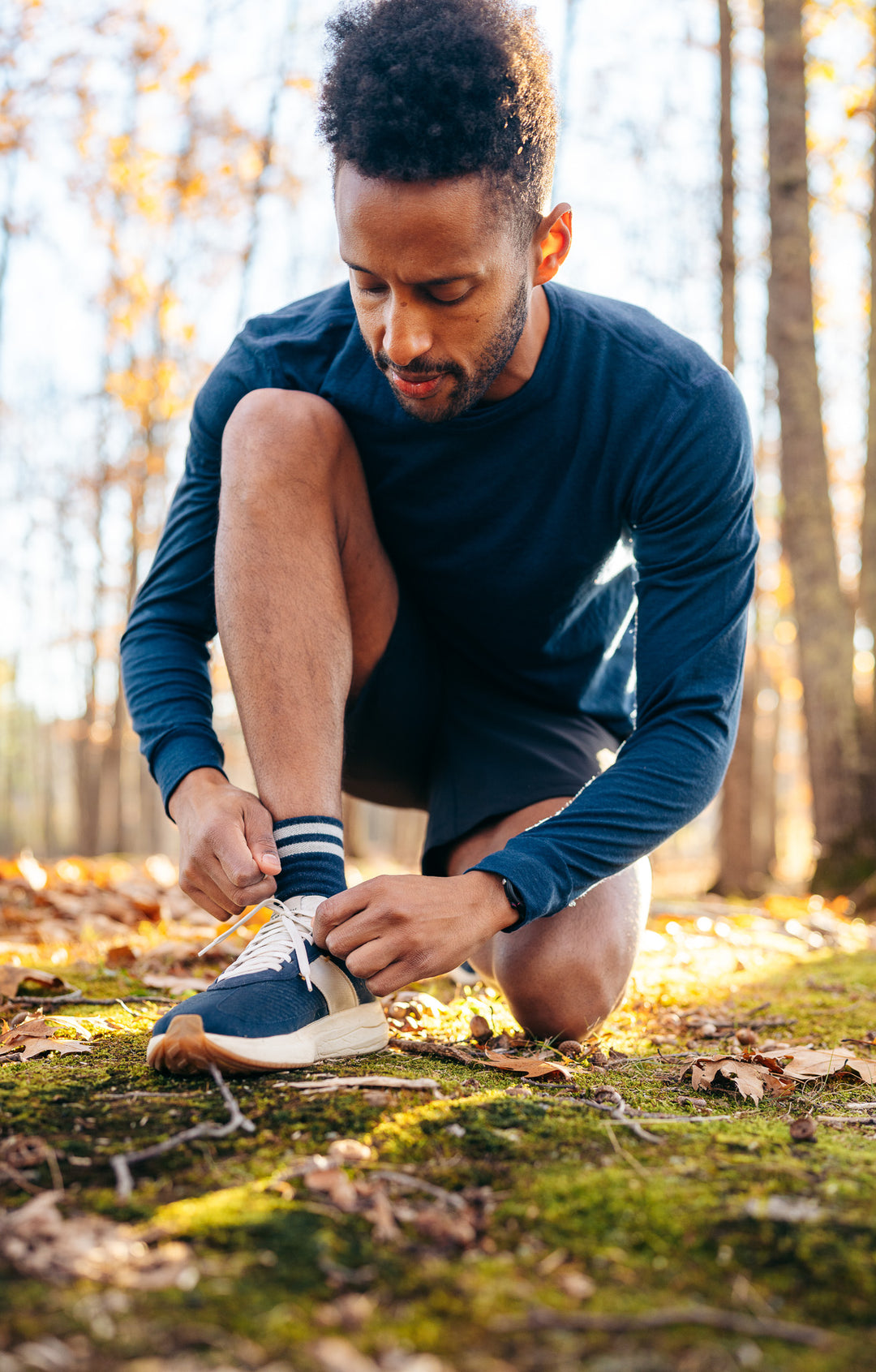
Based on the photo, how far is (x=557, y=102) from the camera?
211cm

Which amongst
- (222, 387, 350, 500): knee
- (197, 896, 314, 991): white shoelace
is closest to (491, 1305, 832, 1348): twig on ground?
(197, 896, 314, 991): white shoelace

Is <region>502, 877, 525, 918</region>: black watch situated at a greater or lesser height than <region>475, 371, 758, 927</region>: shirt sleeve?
lesser

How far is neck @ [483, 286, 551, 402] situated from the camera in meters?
2.17

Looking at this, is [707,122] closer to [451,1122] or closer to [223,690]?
[223,690]

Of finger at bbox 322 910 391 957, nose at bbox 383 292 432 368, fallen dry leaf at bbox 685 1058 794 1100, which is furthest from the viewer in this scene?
nose at bbox 383 292 432 368

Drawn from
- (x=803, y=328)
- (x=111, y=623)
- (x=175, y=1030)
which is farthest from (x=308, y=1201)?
(x=111, y=623)

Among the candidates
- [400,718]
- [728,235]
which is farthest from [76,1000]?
[728,235]

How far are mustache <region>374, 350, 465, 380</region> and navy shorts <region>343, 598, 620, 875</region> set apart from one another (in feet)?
2.13

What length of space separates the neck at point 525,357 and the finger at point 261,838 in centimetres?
107

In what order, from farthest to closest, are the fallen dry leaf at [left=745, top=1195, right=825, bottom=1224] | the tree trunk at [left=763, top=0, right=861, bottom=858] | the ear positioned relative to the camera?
the tree trunk at [left=763, top=0, right=861, bottom=858] < the ear < the fallen dry leaf at [left=745, top=1195, right=825, bottom=1224]

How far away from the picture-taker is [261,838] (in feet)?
5.73

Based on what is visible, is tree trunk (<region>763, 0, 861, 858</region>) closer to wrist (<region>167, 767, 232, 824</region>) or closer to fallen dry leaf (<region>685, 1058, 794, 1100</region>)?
fallen dry leaf (<region>685, 1058, 794, 1100</region>)

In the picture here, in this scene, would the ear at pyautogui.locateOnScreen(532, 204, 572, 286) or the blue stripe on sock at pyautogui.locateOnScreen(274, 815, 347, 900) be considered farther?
the ear at pyautogui.locateOnScreen(532, 204, 572, 286)

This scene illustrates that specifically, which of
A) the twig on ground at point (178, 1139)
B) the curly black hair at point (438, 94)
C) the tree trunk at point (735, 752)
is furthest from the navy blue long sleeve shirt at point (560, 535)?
the tree trunk at point (735, 752)
